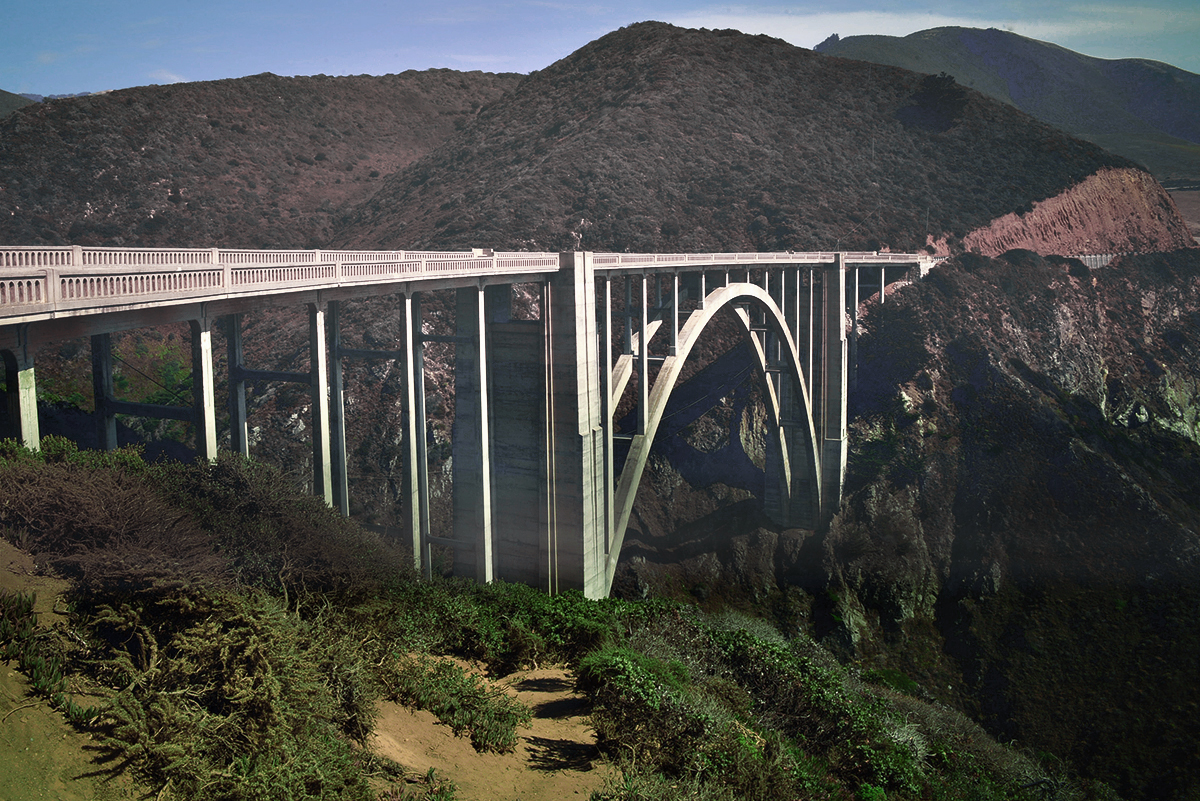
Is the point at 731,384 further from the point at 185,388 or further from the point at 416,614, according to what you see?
the point at 416,614

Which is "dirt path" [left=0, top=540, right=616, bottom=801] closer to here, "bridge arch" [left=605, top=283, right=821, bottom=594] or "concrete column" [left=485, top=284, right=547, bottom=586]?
"concrete column" [left=485, top=284, right=547, bottom=586]

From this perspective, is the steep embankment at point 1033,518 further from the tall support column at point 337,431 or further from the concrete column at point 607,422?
the tall support column at point 337,431

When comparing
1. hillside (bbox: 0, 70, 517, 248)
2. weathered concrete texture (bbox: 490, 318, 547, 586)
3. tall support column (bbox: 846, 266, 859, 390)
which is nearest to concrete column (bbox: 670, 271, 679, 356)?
weathered concrete texture (bbox: 490, 318, 547, 586)

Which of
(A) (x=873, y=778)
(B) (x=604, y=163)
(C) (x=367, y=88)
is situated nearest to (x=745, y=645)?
(A) (x=873, y=778)

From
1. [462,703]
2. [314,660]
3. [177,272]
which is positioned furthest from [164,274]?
[462,703]

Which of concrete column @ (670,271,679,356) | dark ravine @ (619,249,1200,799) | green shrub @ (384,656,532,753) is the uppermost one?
concrete column @ (670,271,679,356)

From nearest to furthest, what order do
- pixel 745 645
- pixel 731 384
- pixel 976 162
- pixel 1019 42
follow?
1. pixel 745 645
2. pixel 731 384
3. pixel 976 162
4. pixel 1019 42
